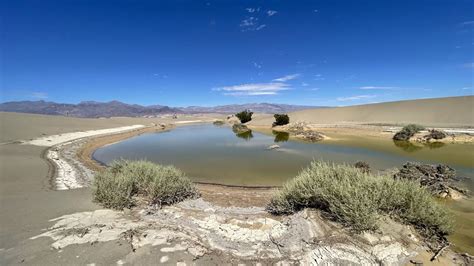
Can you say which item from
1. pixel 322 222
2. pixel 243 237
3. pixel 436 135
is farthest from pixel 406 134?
pixel 243 237

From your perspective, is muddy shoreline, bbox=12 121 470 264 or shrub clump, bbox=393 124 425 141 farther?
shrub clump, bbox=393 124 425 141

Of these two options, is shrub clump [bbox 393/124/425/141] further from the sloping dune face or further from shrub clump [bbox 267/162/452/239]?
shrub clump [bbox 267/162/452/239]

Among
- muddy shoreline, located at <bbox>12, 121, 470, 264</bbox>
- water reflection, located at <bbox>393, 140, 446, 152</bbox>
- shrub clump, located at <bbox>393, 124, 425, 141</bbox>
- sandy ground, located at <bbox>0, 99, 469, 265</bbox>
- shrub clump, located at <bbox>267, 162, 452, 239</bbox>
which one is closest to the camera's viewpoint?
sandy ground, located at <bbox>0, 99, 469, 265</bbox>

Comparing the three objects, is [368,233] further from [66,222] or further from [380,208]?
[66,222]

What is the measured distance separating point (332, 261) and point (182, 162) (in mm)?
11113

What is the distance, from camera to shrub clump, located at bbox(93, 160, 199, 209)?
5.27 metres

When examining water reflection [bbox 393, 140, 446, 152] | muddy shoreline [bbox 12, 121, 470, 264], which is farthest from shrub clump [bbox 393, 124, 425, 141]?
muddy shoreline [bbox 12, 121, 470, 264]

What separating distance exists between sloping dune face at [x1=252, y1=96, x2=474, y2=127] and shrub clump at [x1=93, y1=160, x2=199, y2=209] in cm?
3886

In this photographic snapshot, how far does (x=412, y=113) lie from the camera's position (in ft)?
158

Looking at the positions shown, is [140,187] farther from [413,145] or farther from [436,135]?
[436,135]

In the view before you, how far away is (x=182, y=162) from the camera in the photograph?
44.2 ft

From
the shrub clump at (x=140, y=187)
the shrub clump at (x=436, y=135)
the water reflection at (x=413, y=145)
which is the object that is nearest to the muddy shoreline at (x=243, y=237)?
the shrub clump at (x=140, y=187)

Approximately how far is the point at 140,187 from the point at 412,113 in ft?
185

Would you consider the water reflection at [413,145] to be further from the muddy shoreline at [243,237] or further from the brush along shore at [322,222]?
the muddy shoreline at [243,237]
